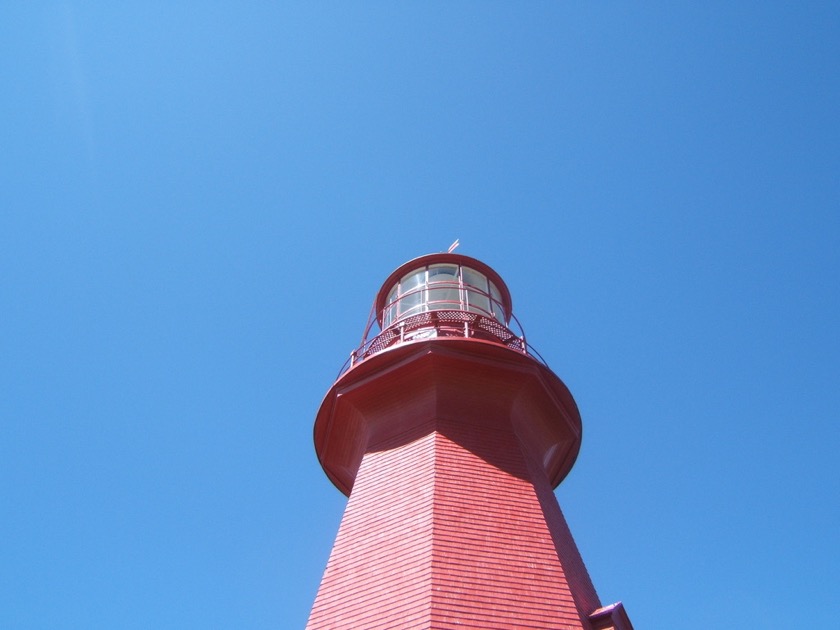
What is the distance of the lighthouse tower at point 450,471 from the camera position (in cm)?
749

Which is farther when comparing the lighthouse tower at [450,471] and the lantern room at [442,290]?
the lantern room at [442,290]

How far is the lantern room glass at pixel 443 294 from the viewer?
39.8 feet

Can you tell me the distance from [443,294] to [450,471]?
4255mm

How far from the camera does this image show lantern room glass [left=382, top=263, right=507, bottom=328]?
477 inches

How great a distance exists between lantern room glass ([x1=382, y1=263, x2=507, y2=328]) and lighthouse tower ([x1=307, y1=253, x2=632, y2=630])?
0.03 metres

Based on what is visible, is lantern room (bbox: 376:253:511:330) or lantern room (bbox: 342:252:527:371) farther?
lantern room (bbox: 376:253:511:330)

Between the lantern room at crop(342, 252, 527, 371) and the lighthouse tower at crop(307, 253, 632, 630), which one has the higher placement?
the lantern room at crop(342, 252, 527, 371)

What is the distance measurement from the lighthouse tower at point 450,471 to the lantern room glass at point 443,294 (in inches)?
1.2

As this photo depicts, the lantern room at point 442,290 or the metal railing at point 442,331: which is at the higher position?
the lantern room at point 442,290

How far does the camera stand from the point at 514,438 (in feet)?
32.2

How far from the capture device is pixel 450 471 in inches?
348

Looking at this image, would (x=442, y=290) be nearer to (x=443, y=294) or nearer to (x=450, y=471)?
(x=443, y=294)

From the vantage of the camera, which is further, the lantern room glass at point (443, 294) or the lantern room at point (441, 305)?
the lantern room glass at point (443, 294)

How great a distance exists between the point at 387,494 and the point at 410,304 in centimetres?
432
